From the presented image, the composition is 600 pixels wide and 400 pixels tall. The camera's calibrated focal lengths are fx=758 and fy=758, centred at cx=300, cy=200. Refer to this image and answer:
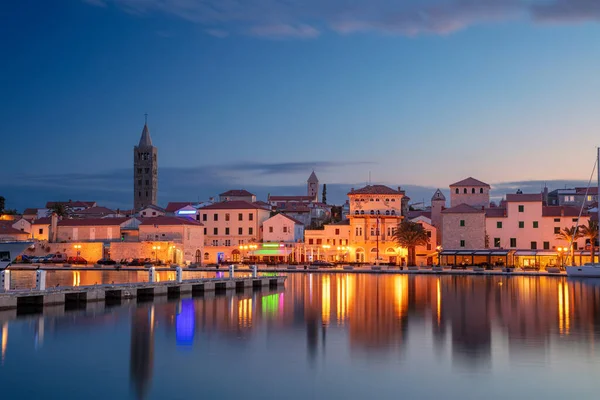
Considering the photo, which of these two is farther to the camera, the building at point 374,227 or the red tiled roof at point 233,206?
the red tiled roof at point 233,206

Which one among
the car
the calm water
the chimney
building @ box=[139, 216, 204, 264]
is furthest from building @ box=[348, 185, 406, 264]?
the calm water

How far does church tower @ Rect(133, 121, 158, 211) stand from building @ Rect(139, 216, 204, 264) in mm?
65009

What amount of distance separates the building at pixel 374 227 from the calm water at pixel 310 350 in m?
43.0

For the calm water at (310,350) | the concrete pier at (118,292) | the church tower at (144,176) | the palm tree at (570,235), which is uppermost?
the church tower at (144,176)

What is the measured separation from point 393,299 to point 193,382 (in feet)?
87.4

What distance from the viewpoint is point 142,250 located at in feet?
291

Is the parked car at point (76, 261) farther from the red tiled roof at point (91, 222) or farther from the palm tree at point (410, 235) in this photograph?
the palm tree at point (410, 235)

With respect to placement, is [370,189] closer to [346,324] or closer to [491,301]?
[491,301]

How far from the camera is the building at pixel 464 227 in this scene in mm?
85500

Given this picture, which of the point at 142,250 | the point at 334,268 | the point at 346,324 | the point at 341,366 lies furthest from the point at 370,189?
the point at 341,366

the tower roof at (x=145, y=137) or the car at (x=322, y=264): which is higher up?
the tower roof at (x=145, y=137)

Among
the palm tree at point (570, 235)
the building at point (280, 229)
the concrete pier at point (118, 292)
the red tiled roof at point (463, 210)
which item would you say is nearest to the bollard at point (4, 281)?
the concrete pier at point (118, 292)

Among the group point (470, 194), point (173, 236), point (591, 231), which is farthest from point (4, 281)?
point (470, 194)

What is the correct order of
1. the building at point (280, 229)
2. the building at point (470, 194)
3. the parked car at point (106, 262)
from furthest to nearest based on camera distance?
the building at point (470, 194), the building at point (280, 229), the parked car at point (106, 262)
